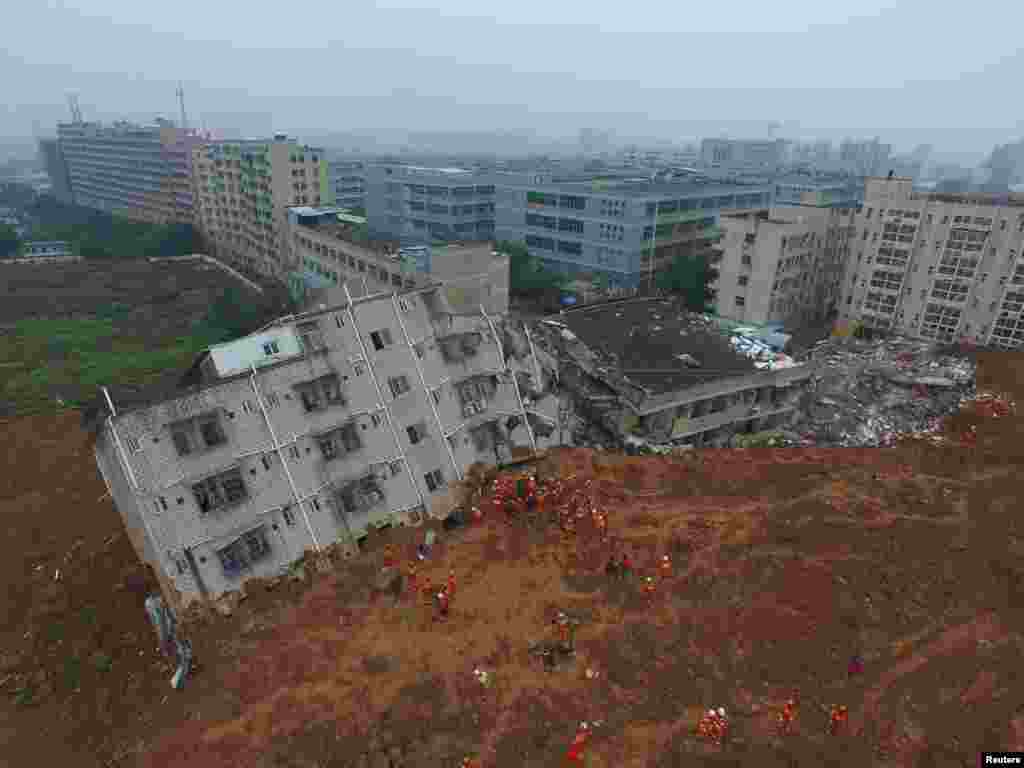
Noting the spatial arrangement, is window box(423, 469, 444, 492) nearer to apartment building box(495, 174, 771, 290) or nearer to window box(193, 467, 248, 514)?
window box(193, 467, 248, 514)

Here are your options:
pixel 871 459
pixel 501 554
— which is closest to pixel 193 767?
pixel 501 554

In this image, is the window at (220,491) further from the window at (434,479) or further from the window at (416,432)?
the window at (434,479)

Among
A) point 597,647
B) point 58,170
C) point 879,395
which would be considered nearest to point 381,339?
point 597,647

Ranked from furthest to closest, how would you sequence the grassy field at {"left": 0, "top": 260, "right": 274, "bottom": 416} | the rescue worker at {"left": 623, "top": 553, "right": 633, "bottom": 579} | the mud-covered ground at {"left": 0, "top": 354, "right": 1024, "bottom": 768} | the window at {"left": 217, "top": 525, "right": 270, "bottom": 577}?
the grassy field at {"left": 0, "top": 260, "right": 274, "bottom": 416} < the rescue worker at {"left": 623, "top": 553, "right": 633, "bottom": 579} < the window at {"left": 217, "top": 525, "right": 270, "bottom": 577} < the mud-covered ground at {"left": 0, "top": 354, "right": 1024, "bottom": 768}

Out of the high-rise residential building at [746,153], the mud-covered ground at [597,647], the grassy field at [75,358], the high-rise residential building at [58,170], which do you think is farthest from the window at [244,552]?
the high-rise residential building at [746,153]

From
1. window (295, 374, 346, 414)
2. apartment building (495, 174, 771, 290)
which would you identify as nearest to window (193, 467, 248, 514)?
window (295, 374, 346, 414)
